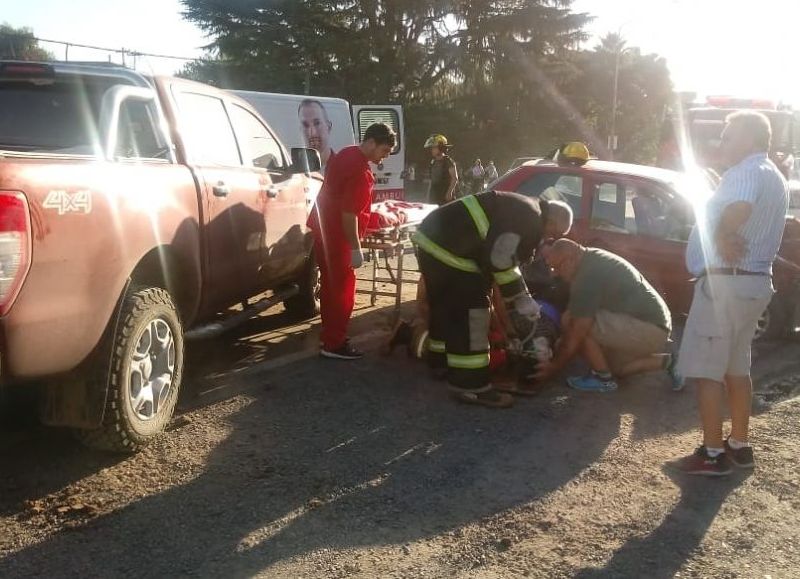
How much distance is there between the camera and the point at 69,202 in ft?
10.7

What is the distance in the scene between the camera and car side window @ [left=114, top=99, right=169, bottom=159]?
4.45m

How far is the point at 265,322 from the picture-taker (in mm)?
7477

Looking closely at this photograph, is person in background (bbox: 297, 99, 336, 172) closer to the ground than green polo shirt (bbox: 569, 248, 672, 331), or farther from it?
farther from it

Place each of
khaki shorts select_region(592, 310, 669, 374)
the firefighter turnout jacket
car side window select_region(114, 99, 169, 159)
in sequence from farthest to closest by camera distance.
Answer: khaki shorts select_region(592, 310, 669, 374) < the firefighter turnout jacket < car side window select_region(114, 99, 169, 159)

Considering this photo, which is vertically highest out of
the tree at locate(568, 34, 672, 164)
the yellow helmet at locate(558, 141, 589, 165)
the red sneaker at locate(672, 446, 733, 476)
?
the tree at locate(568, 34, 672, 164)

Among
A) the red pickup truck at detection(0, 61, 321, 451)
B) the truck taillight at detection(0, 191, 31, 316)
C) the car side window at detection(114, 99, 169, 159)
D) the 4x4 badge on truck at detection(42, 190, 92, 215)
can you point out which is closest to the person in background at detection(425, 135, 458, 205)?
the red pickup truck at detection(0, 61, 321, 451)

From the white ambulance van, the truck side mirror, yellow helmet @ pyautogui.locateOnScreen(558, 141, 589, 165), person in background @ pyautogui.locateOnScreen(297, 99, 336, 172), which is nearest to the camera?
the truck side mirror

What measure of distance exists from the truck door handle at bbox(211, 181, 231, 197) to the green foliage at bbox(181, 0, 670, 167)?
29.3 metres

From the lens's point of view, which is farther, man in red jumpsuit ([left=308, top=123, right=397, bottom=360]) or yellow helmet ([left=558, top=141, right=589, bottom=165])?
yellow helmet ([left=558, top=141, right=589, bottom=165])

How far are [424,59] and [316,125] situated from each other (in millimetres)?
24857

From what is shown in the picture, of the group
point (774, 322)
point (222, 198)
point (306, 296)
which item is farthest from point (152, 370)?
point (774, 322)

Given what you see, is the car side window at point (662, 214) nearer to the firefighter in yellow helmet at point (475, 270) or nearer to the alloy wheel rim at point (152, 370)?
the firefighter in yellow helmet at point (475, 270)

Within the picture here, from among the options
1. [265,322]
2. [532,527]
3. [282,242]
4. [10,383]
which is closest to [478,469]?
[532,527]

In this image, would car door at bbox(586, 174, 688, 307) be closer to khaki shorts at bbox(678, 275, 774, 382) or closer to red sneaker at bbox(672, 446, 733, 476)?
khaki shorts at bbox(678, 275, 774, 382)
